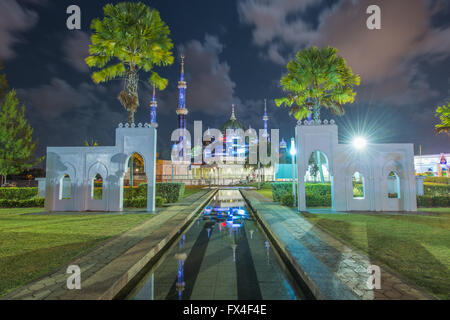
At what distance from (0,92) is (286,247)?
2682 cm

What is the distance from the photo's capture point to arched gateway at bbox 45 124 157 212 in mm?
11734

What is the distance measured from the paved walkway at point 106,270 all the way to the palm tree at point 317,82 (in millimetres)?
11912

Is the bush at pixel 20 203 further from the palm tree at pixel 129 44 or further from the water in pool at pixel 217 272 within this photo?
the water in pool at pixel 217 272

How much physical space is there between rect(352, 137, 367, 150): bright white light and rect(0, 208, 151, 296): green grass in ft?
34.1

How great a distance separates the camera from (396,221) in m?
8.46

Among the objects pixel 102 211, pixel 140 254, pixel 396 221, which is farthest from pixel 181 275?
pixel 102 211

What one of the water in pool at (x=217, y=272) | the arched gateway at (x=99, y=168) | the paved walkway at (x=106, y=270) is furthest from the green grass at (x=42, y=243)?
the arched gateway at (x=99, y=168)

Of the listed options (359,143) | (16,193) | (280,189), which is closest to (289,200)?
(280,189)

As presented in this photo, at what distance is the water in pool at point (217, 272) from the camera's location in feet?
11.9

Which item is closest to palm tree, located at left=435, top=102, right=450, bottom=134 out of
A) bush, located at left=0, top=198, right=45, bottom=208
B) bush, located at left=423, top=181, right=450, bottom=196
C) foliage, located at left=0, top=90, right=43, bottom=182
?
bush, located at left=423, top=181, right=450, bottom=196

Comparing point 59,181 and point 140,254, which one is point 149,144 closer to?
point 59,181

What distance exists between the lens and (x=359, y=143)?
37.9ft

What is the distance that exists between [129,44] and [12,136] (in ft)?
56.1

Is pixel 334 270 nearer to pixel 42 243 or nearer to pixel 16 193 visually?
pixel 42 243
